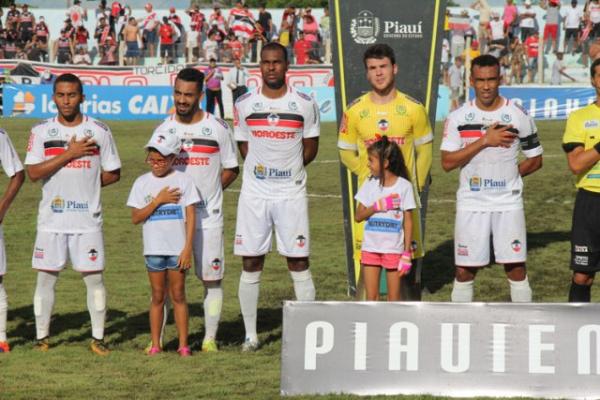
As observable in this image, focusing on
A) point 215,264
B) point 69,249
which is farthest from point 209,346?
point 69,249

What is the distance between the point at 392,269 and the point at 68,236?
2.50m

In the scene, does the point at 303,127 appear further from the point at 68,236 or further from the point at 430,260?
the point at 430,260

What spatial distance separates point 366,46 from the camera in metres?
11.0

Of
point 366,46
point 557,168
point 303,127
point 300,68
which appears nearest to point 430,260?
point 366,46

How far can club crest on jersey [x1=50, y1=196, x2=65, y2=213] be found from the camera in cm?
880

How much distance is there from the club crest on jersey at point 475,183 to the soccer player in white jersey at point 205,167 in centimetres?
190

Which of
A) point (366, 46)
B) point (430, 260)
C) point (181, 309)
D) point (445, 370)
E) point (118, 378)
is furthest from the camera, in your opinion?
point (430, 260)

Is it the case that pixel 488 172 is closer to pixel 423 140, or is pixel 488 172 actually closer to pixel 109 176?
pixel 423 140

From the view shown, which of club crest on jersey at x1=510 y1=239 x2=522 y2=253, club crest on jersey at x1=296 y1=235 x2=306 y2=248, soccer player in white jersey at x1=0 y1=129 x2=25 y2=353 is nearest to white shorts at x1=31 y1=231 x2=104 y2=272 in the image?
soccer player in white jersey at x1=0 y1=129 x2=25 y2=353

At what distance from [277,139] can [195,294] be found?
10.5ft

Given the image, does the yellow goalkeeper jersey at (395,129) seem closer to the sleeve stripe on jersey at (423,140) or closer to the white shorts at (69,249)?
the sleeve stripe on jersey at (423,140)

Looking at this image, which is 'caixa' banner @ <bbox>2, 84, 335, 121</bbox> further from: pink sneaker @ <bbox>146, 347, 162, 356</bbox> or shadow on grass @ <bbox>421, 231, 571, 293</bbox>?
pink sneaker @ <bbox>146, 347, 162, 356</bbox>

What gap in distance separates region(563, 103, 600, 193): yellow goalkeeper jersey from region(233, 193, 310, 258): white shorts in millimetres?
2133

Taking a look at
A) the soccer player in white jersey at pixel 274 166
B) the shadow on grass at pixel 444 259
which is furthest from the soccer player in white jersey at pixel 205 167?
the shadow on grass at pixel 444 259
